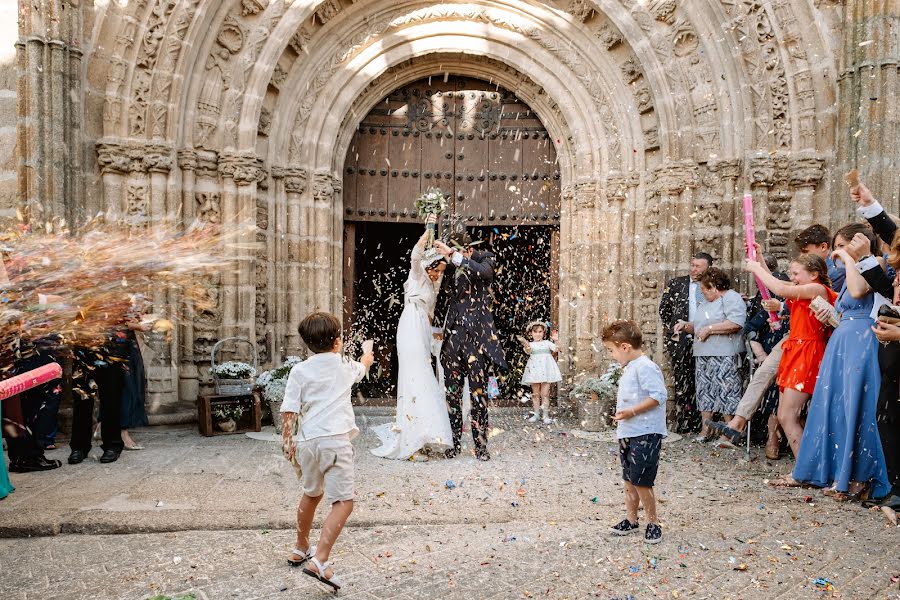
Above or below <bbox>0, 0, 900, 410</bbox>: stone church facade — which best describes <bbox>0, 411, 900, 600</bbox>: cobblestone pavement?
below

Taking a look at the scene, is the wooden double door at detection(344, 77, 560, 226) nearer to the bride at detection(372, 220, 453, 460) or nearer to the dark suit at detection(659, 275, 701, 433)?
the dark suit at detection(659, 275, 701, 433)

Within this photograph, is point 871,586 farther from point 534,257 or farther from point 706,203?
point 534,257

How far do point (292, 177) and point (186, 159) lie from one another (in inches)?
50.0

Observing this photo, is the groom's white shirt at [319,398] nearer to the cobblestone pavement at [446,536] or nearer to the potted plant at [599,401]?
the cobblestone pavement at [446,536]

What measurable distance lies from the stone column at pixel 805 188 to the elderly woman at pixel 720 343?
1.72 m

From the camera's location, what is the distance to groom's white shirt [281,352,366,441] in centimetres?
362

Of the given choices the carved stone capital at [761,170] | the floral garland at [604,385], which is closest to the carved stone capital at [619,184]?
the carved stone capital at [761,170]

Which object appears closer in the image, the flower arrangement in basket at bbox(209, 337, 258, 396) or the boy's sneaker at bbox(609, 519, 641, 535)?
the boy's sneaker at bbox(609, 519, 641, 535)

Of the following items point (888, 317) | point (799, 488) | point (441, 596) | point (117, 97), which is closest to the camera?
point (441, 596)

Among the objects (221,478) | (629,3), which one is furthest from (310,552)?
(629,3)

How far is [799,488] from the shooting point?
5.36 metres

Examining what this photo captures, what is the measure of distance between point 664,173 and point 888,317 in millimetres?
4274

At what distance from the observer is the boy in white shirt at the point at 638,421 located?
13.3 feet

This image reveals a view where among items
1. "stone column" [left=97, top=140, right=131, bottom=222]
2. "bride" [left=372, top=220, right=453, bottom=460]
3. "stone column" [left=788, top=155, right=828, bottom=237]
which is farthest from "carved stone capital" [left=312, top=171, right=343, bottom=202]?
"stone column" [left=788, top=155, right=828, bottom=237]
